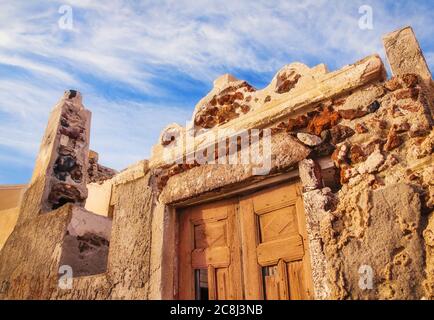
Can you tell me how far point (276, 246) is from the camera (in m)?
2.24

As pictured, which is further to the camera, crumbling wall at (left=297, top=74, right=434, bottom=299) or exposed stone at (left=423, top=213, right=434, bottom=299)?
crumbling wall at (left=297, top=74, right=434, bottom=299)

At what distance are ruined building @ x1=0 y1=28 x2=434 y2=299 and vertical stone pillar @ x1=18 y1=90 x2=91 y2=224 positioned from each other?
1.55ft

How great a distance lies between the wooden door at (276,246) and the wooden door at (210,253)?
9 centimetres

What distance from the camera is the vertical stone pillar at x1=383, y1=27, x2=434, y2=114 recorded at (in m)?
1.98

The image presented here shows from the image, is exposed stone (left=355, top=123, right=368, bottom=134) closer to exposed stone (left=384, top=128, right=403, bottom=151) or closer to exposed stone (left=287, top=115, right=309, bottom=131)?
exposed stone (left=384, top=128, right=403, bottom=151)

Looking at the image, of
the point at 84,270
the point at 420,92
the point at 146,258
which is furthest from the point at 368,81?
the point at 84,270

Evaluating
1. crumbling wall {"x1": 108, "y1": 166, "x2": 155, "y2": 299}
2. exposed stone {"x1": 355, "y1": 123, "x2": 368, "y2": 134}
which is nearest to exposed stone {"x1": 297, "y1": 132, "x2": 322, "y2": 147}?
exposed stone {"x1": 355, "y1": 123, "x2": 368, "y2": 134}

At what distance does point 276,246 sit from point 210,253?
57 centimetres

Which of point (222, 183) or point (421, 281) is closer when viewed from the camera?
point (421, 281)
